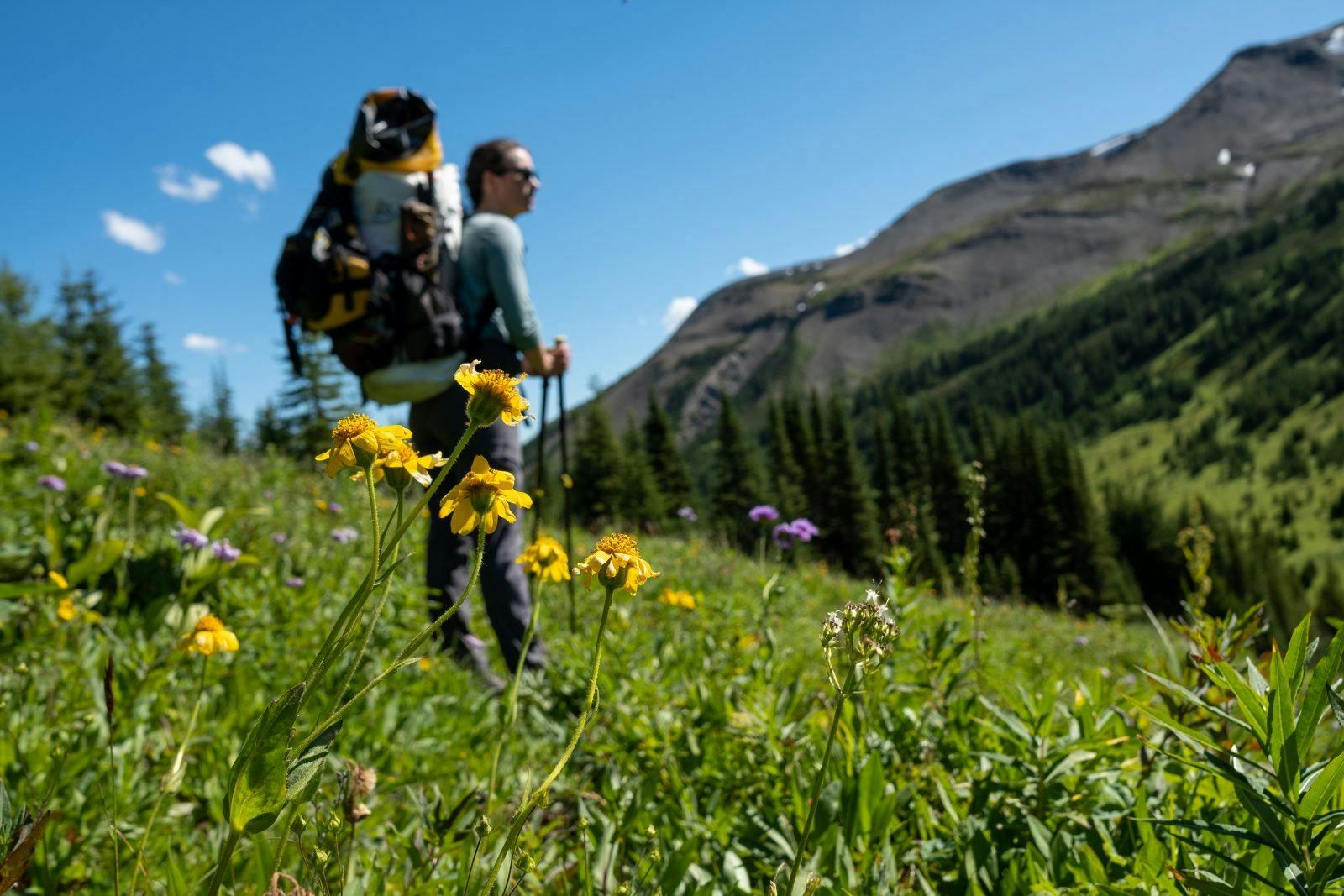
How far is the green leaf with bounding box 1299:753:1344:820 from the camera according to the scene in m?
0.77

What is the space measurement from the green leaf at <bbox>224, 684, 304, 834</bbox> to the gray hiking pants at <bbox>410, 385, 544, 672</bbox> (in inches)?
106

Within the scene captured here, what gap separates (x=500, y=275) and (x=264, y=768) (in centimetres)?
298

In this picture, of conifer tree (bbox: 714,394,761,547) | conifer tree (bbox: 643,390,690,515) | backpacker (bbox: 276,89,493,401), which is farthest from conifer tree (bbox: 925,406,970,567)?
backpacker (bbox: 276,89,493,401)

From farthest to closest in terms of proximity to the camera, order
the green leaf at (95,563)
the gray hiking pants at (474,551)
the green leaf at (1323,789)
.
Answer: the gray hiking pants at (474,551)
the green leaf at (95,563)
the green leaf at (1323,789)

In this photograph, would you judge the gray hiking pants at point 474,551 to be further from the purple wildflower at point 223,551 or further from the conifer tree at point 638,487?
the conifer tree at point 638,487

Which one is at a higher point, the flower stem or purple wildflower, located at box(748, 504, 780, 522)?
the flower stem

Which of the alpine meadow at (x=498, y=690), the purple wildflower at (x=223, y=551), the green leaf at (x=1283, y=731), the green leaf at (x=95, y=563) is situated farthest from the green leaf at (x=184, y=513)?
the green leaf at (x=1283, y=731)

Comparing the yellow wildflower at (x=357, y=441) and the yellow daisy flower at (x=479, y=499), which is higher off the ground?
the yellow wildflower at (x=357, y=441)

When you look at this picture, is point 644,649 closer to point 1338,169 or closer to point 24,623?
point 24,623

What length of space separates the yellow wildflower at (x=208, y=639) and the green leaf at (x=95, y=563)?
5.68 feet

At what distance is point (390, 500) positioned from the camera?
868 centimetres

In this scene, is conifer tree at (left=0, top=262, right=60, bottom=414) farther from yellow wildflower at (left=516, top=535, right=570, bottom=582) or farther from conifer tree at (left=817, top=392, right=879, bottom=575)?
conifer tree at (left=817, top=392, right=879, bottom=575)

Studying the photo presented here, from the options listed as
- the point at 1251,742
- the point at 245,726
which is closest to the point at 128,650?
the point at 245,726

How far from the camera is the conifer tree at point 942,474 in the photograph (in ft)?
169
